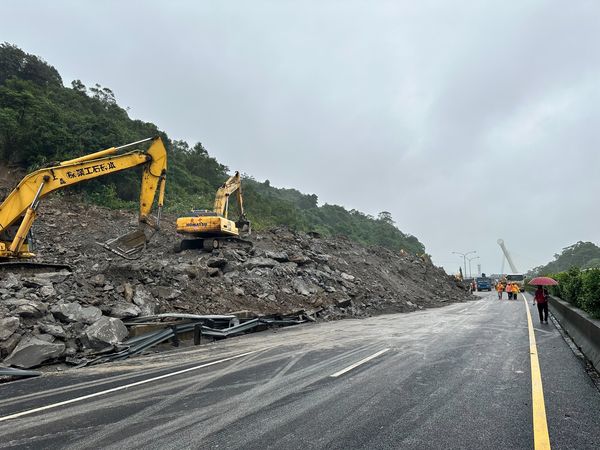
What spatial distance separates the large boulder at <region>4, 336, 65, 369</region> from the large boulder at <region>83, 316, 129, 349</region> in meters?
0.82

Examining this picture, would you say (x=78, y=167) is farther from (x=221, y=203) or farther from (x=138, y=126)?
(x=138, y=126)

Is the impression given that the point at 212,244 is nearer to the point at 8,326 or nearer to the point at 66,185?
the point at 66,185

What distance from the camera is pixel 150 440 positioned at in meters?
4.52

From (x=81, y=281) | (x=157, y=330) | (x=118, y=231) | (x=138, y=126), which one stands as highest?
(x=138, y=126)

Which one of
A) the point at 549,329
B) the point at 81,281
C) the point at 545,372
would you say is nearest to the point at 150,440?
the point at 545,372

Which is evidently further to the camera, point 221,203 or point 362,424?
point 221,203

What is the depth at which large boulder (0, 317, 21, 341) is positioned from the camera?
9820 mm

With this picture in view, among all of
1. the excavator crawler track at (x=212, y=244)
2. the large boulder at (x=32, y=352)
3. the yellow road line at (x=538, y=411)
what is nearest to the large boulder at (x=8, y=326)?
the large boulder at (x=32, y=352)

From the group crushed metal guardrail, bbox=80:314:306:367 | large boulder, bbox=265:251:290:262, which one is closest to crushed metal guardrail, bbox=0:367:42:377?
crushed metal guardrail, bbox=80:314:306:367

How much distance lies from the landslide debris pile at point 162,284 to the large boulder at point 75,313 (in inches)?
1.0

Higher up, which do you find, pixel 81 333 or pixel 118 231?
pixel 118 231

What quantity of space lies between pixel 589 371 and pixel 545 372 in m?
0.87

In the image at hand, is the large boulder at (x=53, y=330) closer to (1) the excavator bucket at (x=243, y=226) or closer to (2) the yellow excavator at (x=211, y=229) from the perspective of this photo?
(2) the yellow excavator at (x=211, y=229)

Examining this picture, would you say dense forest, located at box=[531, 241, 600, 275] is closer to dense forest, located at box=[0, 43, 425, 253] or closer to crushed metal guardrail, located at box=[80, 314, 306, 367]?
dense forest, located at box=[0, 43, 425, 253]
